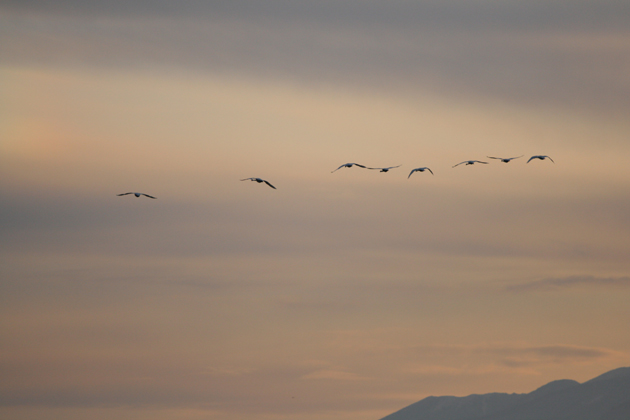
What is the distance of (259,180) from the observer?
7544 inches
